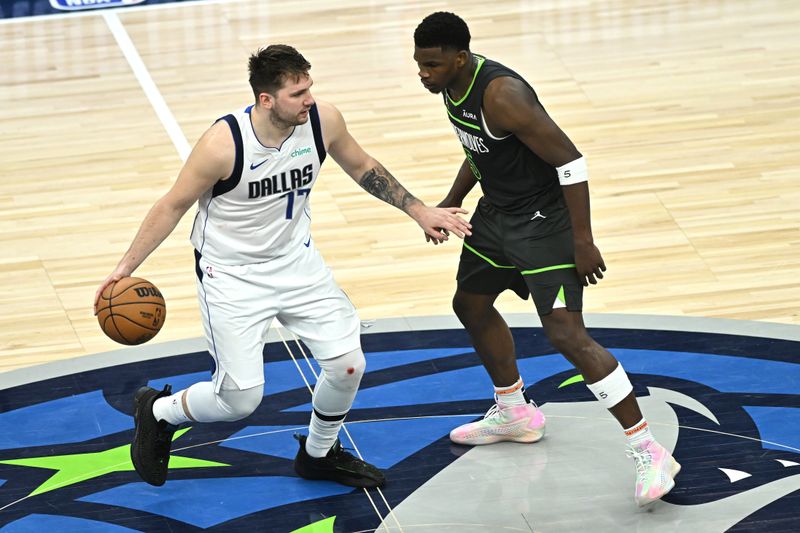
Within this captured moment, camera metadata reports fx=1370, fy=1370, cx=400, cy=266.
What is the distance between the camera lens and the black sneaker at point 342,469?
18.5 feet

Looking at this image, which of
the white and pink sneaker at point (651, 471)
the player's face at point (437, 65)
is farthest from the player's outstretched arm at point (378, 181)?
the white and pink sneaker at point (651, 471)

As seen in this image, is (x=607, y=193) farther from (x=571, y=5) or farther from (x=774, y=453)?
(x=571, y=5)

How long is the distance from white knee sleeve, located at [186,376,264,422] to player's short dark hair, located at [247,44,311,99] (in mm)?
1143

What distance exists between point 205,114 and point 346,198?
5.64 feet

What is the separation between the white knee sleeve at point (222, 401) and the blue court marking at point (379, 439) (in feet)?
1.79

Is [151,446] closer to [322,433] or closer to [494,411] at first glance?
[322,433]

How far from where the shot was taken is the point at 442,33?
5.21 meters

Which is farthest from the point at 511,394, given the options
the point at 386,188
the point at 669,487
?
the point at 386,188

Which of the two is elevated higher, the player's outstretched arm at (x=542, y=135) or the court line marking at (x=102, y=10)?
the player's outstretched arm at (x=542, y=135)

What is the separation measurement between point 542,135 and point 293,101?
37.3 inches

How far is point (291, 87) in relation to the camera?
507 centimetres

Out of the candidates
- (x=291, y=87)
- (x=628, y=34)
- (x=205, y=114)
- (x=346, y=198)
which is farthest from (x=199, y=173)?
(x=628, y=34)

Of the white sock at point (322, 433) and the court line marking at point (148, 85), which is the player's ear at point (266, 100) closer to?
the white sock at point (322, 433)

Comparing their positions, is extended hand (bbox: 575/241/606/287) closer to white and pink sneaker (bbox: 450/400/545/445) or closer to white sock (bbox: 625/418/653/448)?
white sock (bbox: 625/418/653/448)
